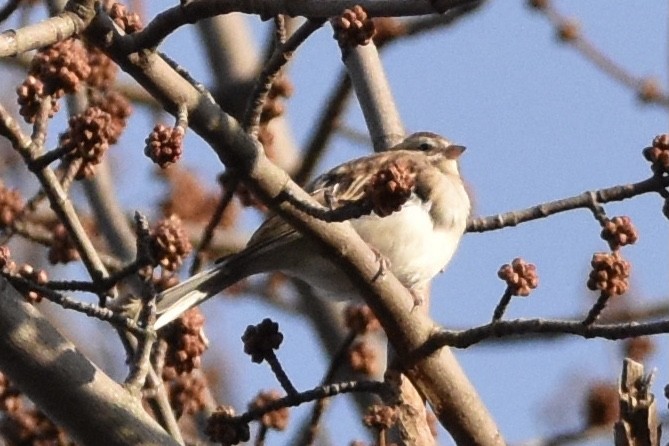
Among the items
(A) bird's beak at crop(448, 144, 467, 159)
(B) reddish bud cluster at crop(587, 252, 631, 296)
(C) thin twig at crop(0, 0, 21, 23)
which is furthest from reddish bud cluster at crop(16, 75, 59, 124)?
(A) bird's beak at crop(448, 144, 467, 159)

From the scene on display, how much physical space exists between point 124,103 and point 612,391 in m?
2.63

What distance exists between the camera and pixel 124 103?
321 centimetres

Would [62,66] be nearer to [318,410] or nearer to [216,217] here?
[216,217]

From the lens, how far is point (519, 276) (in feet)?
9.34


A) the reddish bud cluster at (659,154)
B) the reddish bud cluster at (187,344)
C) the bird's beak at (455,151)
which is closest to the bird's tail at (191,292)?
the reddish bud cluster at (187,344)

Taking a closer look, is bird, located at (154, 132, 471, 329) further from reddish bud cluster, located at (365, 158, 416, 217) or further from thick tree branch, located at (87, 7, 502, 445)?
reddish bud cluster, located at (365, 158, 416, 217)

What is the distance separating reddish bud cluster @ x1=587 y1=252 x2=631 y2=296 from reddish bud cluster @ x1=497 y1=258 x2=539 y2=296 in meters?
0.18

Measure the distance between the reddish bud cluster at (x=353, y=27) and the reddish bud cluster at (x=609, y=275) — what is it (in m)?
0.65

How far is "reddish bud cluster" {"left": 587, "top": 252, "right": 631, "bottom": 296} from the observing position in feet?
8.75

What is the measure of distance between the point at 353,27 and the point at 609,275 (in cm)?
72

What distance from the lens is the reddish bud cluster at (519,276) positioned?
2.84 m

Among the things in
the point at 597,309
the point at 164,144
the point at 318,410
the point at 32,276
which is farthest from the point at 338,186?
the point at 164,144

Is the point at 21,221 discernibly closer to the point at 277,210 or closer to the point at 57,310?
the point at 277,210

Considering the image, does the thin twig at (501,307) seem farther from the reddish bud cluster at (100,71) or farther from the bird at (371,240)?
the reddish bud cluster at (100,71)
